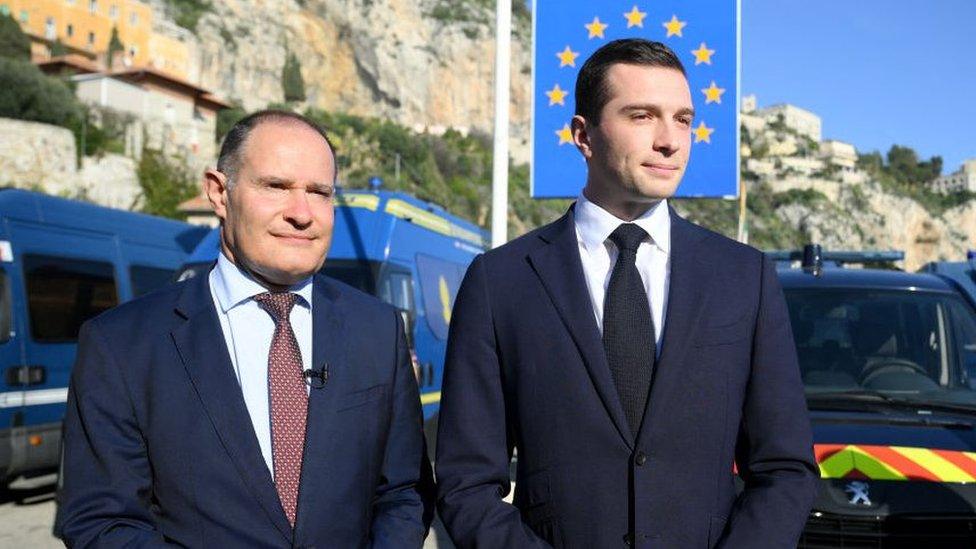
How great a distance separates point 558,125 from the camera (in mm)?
8570

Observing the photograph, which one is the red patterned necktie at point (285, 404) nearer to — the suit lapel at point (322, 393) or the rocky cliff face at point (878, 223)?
the suit lapel at point (322, 393)

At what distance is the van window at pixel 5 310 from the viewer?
884 centimetres

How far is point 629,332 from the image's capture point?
2309mm

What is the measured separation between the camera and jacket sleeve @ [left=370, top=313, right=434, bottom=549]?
2344mm

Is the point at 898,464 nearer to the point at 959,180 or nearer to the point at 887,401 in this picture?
the point at 887,401

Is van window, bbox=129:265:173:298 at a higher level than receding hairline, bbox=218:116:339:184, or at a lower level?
lower

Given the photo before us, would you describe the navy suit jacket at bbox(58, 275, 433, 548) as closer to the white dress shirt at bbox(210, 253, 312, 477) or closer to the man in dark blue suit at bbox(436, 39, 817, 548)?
the white dress shirt at bbox(210, 253, 312, 477)

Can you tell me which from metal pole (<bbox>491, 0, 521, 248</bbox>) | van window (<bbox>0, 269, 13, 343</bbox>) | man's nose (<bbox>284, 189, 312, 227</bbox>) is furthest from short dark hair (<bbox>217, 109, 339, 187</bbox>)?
van window (<bbox>0, 269, 13, 343</bbox>)

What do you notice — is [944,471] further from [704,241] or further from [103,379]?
[103,379]

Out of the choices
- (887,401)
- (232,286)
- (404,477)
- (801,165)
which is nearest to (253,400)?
(232,286)

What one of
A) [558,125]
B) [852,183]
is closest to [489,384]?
[558,125]

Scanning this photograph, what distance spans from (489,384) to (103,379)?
85cm

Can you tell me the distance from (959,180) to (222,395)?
190 m

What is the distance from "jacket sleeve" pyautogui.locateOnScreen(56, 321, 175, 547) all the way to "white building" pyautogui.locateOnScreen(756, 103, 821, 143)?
171351 millimetres
